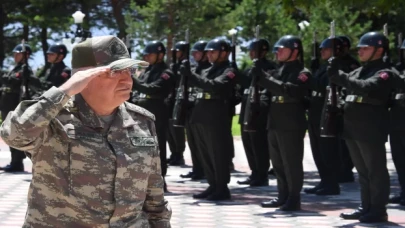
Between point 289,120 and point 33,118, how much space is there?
6.57 meters

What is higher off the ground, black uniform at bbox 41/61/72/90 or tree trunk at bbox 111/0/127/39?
tree trunk at bbox 111/0/127/39

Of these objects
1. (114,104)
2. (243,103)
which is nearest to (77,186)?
(114,104)

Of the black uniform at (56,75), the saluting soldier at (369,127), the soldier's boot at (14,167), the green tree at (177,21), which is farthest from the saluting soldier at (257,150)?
the green tree at (177,21)

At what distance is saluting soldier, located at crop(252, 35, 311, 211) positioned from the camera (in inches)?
379

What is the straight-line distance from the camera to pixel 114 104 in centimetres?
351

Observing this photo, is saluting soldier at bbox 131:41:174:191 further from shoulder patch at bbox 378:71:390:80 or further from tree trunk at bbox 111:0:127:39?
tree trunk at bbox 111:0:127:39

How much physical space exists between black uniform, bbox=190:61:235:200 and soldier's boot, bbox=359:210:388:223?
2.35 meters

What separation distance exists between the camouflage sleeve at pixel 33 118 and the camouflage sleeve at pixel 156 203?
58cm

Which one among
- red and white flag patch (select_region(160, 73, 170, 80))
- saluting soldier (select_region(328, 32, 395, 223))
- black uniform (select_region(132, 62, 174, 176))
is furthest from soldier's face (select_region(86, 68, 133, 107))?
red and white flag patch (select_region(160, 73, 170, 80))

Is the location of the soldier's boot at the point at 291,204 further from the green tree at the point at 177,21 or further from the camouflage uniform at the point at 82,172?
the green tree at the point at 177,21

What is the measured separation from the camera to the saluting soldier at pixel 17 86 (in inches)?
519

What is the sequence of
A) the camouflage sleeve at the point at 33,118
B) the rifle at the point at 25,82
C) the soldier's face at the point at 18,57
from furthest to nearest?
the soldier's face at the point at 18,57 < the rifle at the point at 25,82 < the camouflage sleeve at the point at 33,118

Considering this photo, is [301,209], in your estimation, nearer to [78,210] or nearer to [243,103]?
[243,103]

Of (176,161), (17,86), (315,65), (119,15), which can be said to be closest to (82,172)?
(315,65)
